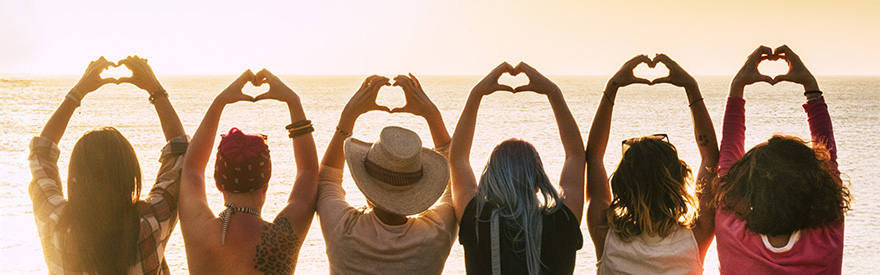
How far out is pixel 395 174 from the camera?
373 centimetres

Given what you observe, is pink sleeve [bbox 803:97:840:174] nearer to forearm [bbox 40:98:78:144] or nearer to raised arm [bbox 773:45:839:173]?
raised arm [bbox 773:45:839:173]

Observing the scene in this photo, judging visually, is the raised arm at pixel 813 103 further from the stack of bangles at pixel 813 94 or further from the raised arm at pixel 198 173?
the raised arm at pixel 198 173

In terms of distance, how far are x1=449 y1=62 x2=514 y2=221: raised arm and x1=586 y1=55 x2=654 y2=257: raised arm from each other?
461mm

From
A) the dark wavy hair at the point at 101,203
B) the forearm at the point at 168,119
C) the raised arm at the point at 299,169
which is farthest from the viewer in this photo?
the forearm at the point at 168,119

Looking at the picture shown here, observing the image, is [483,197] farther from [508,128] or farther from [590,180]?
[508,128]

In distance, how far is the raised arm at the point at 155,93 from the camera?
4.05 m

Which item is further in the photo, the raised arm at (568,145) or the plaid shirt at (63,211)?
the raised arm at (568,145)

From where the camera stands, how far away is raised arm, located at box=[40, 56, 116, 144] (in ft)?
12.8

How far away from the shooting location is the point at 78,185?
340cm

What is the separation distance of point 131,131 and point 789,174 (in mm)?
30440

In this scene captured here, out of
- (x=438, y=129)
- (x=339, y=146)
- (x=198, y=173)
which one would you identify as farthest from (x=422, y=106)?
(x=198, y=173)

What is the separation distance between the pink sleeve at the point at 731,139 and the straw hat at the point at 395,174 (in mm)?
1288

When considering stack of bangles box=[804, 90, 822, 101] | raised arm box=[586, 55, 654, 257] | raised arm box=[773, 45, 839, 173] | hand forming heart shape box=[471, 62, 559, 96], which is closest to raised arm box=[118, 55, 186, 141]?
hand forming heart shape box=[471, 62, 559, 96]

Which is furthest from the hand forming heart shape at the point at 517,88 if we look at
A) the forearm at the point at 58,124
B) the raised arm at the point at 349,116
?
the forearm at the point at 58,124
